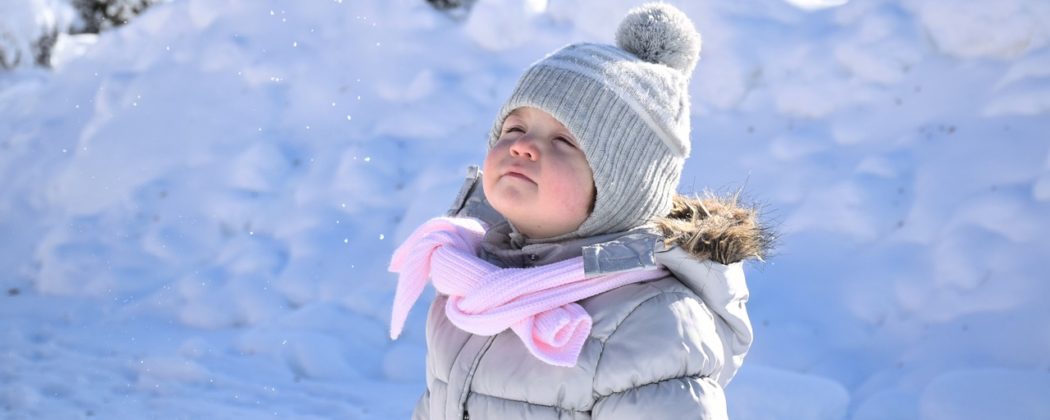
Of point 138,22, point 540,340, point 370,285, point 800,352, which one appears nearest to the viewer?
point 540,340

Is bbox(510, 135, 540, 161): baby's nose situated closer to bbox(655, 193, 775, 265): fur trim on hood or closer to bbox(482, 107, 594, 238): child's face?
bbox(482, 107, 594, 238): child's face

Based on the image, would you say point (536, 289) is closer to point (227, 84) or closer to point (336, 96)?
point (336, 96)

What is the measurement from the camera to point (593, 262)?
5.45 feet

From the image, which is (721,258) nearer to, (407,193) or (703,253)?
(703,253)

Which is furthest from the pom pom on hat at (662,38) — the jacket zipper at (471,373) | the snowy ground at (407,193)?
the snowy ground at (407,193)

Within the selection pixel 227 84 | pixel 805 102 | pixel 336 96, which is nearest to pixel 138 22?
pixel 227 84

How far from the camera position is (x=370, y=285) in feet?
12.8

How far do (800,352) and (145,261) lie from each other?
2551mm

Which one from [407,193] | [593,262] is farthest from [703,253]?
[407,193]

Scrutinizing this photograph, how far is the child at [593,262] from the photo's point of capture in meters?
1.64

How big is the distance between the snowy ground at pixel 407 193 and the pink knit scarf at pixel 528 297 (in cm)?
143

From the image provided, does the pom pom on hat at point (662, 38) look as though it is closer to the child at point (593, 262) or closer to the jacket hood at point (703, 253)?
the child at point (593, 262)

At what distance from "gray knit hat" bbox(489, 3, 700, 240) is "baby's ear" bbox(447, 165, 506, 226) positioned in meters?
0.20

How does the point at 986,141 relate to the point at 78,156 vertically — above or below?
above
